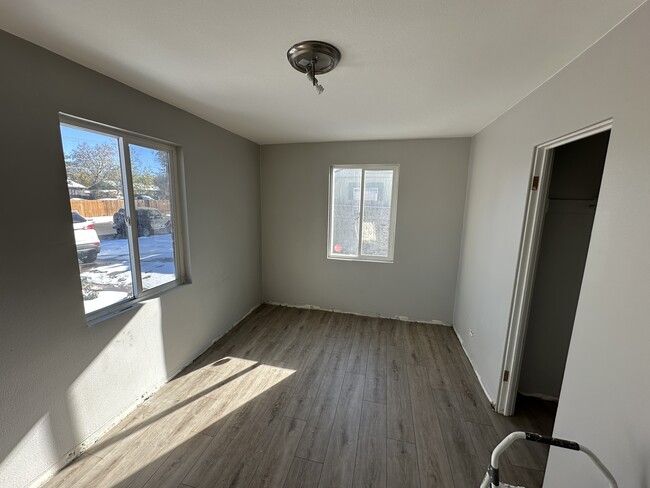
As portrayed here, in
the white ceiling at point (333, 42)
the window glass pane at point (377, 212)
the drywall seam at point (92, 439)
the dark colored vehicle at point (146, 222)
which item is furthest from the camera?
the window glass pane at point (377, 212)

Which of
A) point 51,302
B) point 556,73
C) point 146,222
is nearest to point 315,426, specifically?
point 51,302

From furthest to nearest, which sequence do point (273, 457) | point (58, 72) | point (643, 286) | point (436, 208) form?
1. point (436, 208)
2. point (273, 457)
3. point (58, 72)
4. point (643, 286)

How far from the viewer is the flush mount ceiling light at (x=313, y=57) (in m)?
1.26

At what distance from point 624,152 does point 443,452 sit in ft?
6.15

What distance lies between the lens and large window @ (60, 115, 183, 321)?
1639 mm

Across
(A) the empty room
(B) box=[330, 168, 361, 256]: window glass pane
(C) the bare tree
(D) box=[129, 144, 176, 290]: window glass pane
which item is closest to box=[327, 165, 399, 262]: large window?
(B) box=[330, 168, 361, 256]: window glass pane

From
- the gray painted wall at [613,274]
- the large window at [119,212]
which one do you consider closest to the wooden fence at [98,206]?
the large window at [119,212]

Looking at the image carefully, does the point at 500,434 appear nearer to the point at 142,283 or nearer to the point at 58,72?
the point at 142,283

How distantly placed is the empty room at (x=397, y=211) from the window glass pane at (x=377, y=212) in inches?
7.8

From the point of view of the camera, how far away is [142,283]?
2115 millimetres

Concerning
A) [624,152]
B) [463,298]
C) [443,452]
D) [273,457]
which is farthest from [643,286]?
[463,298]

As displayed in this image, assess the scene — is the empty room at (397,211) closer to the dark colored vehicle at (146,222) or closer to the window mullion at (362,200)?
the dark colored vehicle at (146,222)

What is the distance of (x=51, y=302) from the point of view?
1.46 meters

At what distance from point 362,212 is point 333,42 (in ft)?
7.66
